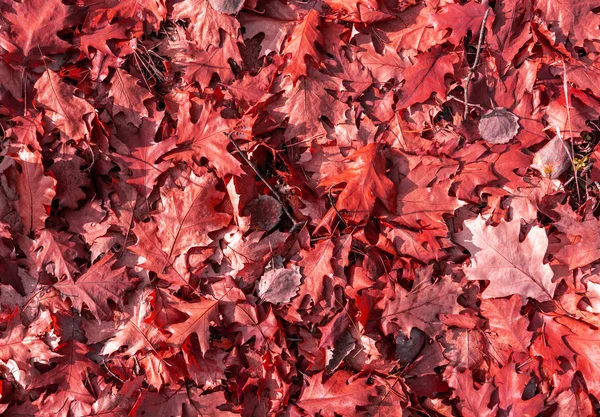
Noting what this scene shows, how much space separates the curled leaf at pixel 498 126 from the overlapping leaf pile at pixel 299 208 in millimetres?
15

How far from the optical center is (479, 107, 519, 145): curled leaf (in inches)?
103

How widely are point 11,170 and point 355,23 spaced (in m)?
2.05

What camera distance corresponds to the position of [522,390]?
2.47m

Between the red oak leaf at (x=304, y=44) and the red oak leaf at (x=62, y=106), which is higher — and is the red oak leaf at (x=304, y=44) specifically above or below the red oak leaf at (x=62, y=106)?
above

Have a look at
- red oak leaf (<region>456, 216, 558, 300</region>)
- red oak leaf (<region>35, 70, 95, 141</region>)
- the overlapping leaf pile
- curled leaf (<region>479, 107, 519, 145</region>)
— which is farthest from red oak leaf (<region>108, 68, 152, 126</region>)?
red oak leaf (<region>456, 216, 558, 300</region>)

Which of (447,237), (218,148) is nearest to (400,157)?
(447,237)

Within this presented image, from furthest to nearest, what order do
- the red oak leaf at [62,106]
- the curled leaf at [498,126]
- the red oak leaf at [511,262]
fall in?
the red oak leaf at [62,106], the curled leaf at [498,126], the red oak leaf at [511,262]

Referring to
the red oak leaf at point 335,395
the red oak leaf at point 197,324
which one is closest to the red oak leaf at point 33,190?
the red oak leaf at point 197,324

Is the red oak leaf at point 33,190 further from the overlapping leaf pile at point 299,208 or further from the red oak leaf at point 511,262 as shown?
the red oak leaf at point 511,262

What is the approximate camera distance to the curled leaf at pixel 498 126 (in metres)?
2.61

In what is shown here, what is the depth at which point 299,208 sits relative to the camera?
2668 mm

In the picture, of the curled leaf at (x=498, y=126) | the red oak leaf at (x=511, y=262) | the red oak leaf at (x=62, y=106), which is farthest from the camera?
the red oak leaf at (x=62, y=106)

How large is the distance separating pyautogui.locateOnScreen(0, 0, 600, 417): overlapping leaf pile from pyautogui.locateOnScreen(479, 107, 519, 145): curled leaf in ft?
0.05

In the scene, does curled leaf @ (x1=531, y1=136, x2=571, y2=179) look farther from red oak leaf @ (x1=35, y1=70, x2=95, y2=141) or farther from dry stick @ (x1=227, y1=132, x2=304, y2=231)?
red oak leaf @ (x1=35, y1=70, x2=95, y2=141)
